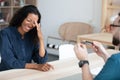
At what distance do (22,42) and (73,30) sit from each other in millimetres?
2887

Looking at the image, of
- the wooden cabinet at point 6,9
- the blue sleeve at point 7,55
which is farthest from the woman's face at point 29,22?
the wooden cabinet at point 6,9

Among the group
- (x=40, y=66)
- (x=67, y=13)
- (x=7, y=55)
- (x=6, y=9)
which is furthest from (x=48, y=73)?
(x=6, y=9)

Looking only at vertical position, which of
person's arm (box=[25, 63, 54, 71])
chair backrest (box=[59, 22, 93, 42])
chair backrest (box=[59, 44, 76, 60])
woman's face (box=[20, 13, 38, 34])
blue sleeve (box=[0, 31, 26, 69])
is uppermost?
woman's face (box=[20, 13, 38, 34])

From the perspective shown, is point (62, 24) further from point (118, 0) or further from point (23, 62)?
point (23, 62)

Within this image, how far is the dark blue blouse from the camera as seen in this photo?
2.41m

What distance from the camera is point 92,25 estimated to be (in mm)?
5320

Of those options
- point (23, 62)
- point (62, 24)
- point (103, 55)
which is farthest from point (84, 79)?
point (62, 24)

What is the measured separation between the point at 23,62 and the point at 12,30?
1.09ft

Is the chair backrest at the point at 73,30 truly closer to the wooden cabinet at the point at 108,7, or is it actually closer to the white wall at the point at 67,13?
the white wall at the point at 67,13

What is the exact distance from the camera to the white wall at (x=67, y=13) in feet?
17.3

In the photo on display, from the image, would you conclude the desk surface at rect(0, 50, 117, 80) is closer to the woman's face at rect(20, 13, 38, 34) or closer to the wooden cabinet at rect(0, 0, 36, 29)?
the woman's face at rect(20, 13, 38, 34)

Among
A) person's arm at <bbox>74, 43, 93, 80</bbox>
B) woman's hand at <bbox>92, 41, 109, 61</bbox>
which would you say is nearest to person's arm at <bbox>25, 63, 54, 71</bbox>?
woman's hand at <bbox>92, 41, 109, 61</bbox>

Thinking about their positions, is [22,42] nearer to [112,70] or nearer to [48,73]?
[48,73]

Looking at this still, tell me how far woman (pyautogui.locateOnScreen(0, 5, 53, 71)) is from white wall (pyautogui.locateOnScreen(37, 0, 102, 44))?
2735mm
